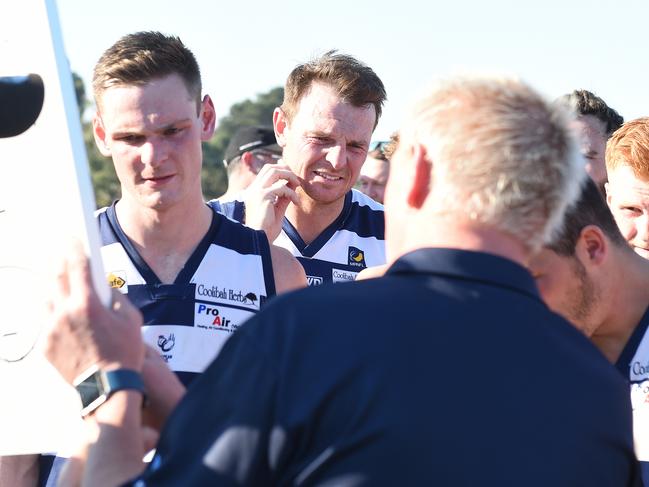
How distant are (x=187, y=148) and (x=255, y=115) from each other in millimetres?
88697

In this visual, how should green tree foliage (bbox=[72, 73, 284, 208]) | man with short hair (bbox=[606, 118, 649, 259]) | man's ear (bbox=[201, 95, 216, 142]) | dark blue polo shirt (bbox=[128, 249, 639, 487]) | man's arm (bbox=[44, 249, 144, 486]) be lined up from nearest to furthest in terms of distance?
dark blue polo shirt (bbox=[128, 249, 639, 487]) < man's arm (bbox=[44, 249, 144, 486]) < man with short hair (bbox=[606, 118, 649, 259]) < man's ear (bbox=[201, 95, 216, 142]) < green tree foliage (bbox=[72, 73, 284, 208])

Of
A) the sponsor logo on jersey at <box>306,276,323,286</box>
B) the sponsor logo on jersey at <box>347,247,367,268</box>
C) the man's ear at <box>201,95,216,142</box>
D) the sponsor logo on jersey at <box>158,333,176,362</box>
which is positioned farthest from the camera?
the sponsor logo on jersey at <box>347,247,367,268</box>

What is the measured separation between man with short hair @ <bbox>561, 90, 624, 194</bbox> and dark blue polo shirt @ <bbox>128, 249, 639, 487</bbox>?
4.27 metres

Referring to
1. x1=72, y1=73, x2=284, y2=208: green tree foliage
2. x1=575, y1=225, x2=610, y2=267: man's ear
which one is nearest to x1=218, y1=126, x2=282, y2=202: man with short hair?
x1=575, y1=225, x2=610, y2=267: man's ear

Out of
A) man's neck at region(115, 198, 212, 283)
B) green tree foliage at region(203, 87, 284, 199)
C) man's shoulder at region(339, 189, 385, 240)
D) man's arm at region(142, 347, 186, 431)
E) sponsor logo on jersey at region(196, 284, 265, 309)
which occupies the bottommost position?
green tree foliage at region(203, 87, 284, 199)

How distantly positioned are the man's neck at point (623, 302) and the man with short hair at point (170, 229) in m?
1.28

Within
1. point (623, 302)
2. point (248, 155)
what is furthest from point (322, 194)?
point (248, 155)

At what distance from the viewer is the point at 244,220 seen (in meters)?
5.36

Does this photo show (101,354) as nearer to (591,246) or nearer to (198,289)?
(591,246)

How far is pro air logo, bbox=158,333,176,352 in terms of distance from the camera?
3.98 metres

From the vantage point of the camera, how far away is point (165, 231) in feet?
13.9

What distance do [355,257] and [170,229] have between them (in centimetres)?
156

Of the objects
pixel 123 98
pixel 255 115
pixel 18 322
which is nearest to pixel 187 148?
Answer: pixel 123 98

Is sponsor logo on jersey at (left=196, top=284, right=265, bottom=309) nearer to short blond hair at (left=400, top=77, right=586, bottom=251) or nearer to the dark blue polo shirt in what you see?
short blond hair at (left=400, top=77, right=586, bottom=251)
